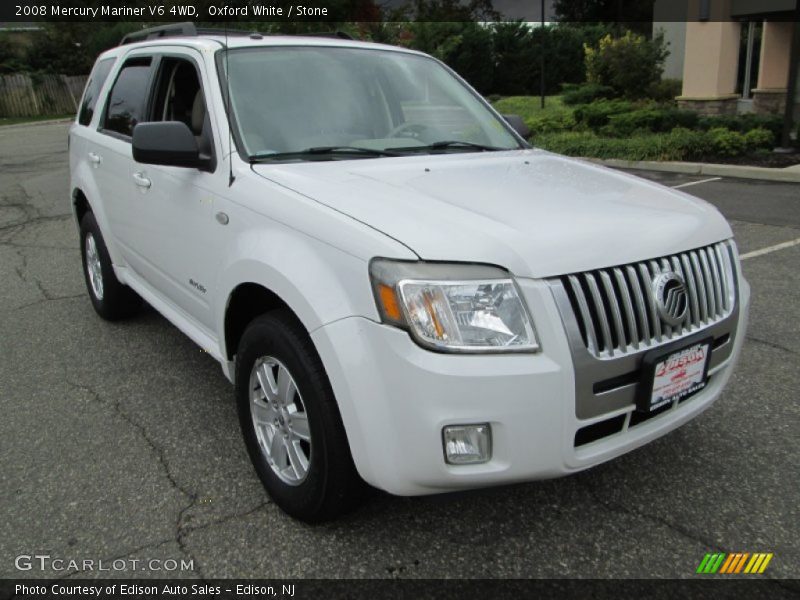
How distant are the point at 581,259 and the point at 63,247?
22.4ft

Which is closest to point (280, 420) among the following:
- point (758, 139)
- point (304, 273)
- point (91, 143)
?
point (304, 273)

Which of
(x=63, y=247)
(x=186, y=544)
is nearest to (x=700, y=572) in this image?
(x=186, y=544)

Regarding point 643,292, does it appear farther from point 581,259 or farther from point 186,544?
point 186,544

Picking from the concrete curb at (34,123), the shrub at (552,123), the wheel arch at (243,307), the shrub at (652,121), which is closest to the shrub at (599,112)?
the shrub at (552,123)

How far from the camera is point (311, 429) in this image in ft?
7.88

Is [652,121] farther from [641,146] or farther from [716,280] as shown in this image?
[716,280]

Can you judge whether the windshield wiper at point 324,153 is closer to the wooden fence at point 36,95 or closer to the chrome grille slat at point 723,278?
the chrome grille slat at point 723,278

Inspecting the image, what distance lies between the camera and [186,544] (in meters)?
2.62

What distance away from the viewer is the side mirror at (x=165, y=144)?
2951 mm

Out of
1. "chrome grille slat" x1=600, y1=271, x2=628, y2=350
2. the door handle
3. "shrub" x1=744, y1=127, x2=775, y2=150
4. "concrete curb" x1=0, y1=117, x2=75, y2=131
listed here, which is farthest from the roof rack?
"concrete curb" x1=0, y1=117, x2=75, y2=131

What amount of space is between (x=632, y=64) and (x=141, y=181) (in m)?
17.2

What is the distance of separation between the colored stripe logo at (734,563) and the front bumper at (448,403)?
26.5 inches

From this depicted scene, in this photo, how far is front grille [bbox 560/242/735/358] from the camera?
2193 millimetres

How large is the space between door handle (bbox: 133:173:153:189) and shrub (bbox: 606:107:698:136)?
11858mm
